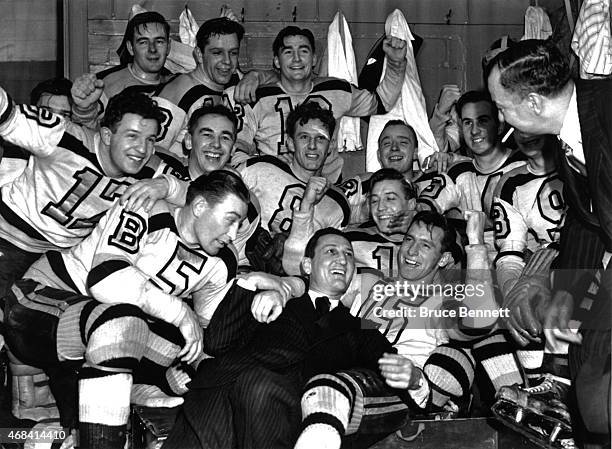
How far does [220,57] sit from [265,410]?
6.05ft

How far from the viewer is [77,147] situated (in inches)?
130

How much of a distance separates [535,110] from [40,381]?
186 centimetres

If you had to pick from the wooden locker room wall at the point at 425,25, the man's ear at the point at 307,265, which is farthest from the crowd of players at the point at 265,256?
the wooden locker room wall at the point at 425,25

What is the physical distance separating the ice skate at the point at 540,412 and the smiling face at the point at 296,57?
178 cm

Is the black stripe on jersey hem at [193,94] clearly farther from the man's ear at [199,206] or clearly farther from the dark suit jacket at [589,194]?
the dark suit jacket at [589,194]

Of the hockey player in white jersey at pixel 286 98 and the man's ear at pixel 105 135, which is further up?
the hockey player in white jersey at pixel 286 98

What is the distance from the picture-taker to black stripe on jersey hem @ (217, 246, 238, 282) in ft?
10.4

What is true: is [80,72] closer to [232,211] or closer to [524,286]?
[232,211]

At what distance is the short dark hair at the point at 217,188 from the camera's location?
3078 millimetres

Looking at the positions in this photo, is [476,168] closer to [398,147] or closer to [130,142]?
[398,147]

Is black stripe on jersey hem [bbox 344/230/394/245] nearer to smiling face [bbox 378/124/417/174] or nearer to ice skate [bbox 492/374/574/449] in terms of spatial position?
smiling face [bbox 378/124/417/174]

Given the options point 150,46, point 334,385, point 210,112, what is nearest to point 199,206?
point 210,112

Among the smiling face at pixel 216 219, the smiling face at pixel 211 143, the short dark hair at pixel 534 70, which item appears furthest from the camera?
the smiling face at pixel 211 143

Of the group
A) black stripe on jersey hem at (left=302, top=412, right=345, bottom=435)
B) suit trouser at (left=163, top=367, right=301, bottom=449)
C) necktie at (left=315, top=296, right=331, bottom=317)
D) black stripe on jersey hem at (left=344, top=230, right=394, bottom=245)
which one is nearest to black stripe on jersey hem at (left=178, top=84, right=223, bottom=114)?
black stripe on jersey hem at (left=344, top=230, right=394, bottom=245)
